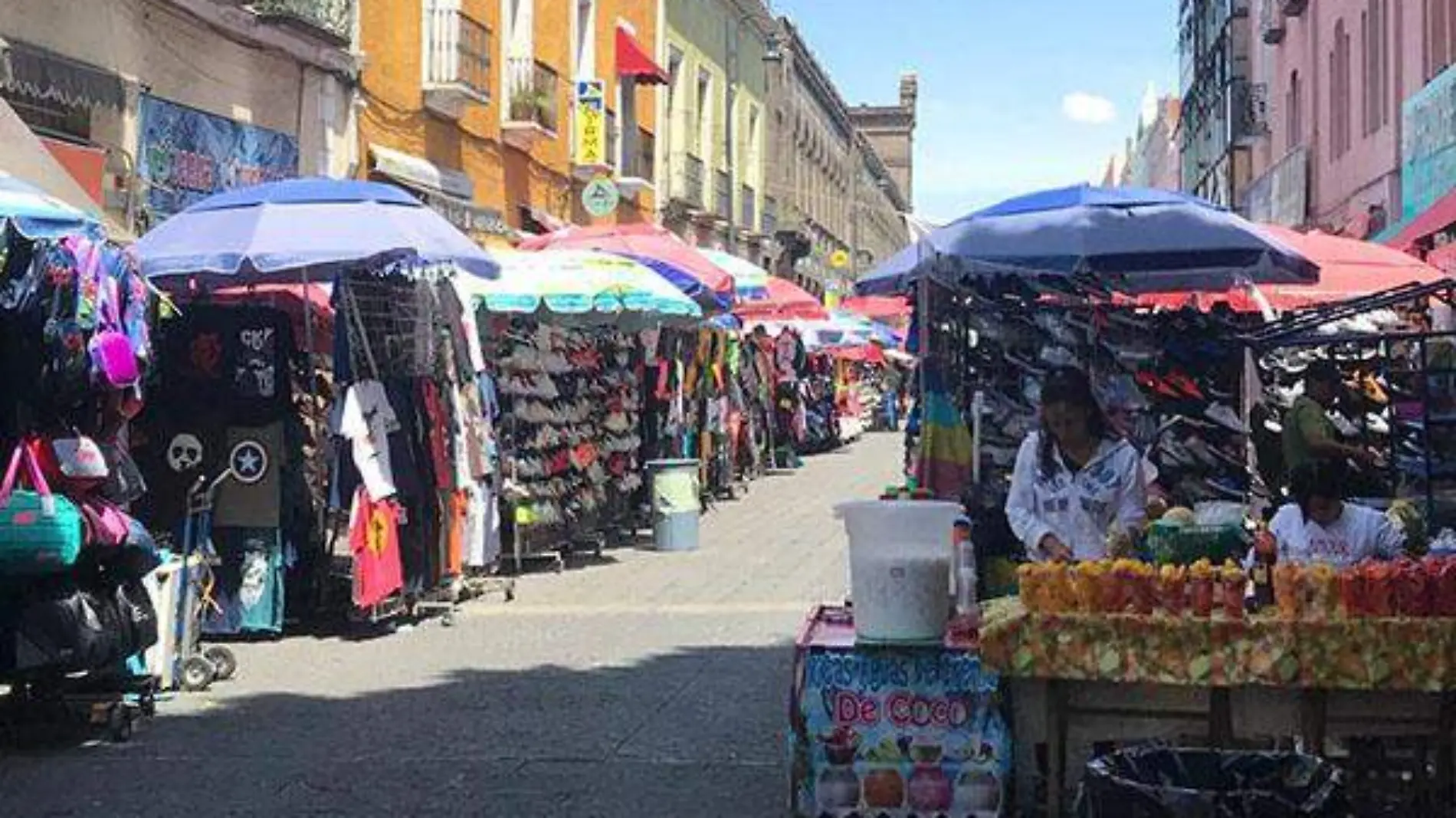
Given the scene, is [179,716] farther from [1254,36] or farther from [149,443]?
[1254,36]

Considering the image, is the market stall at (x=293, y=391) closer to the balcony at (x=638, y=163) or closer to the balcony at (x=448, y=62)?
the balcony at (x=448, y=62)

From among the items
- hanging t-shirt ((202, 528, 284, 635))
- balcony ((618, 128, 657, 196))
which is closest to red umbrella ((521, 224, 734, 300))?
hanging t-shirt ((202, 528, 284, 635))

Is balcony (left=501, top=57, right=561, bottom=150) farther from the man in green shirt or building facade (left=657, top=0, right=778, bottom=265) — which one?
the man in green shirt

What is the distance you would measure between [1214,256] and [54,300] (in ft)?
19.0

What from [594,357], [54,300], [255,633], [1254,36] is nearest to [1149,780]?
[54,300]

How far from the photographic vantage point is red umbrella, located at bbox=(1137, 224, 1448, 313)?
11.1 metres

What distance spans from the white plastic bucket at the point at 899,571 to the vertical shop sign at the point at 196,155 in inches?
409

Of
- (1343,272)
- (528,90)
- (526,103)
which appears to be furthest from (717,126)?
(1343,272)

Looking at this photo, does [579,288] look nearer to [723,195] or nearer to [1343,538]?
[1343,538]

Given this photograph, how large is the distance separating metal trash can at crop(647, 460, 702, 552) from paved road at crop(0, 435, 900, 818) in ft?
9.61

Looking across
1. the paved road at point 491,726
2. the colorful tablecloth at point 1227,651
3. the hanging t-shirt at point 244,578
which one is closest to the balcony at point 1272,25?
the paved road at point 491,726

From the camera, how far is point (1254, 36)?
37.8 metres

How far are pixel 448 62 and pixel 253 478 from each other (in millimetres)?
11396

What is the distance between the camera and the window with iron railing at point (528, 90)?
78.8 ft
